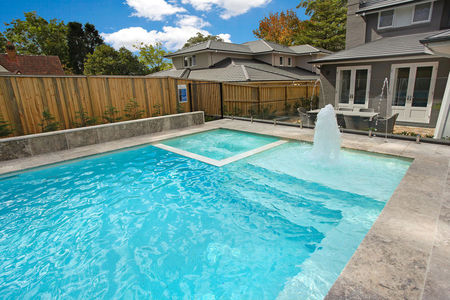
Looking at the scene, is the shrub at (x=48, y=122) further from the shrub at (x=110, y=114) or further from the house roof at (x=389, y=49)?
the house roof at (x=389, y=49)

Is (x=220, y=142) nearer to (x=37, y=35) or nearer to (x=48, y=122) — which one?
(x=48, y=122)

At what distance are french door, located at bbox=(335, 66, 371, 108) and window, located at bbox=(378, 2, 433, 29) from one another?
11.4ft

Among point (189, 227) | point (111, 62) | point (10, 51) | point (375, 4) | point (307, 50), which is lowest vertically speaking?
point (189, 227)

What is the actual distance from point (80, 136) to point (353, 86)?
12164mm

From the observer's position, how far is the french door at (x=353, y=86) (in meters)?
11.2

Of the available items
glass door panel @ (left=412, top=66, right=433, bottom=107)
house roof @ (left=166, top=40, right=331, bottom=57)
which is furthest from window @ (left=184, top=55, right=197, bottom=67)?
glass door panel @ (left=412, top=66, right=433, bottom=107)

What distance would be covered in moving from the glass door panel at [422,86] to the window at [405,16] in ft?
11.3

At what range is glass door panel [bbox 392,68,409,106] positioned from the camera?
1011cm

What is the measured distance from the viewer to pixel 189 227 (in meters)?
3.78

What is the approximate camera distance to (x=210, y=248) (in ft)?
10.9

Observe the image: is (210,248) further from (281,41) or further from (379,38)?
(281,41)

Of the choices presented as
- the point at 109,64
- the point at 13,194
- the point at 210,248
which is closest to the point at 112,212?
the point at 210,248

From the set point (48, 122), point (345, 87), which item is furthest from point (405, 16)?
point (48, 122)

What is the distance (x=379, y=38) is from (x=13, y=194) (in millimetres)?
16556
